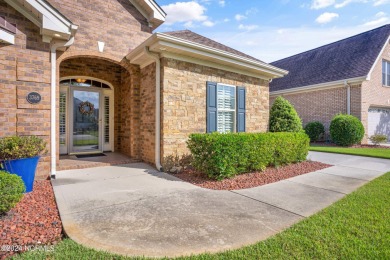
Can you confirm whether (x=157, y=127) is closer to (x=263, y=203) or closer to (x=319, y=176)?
(x=263, y=203)

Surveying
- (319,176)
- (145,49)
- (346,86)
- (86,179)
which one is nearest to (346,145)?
(346,86)

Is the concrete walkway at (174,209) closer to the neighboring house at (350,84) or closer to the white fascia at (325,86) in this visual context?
the white fascia at (325,86)

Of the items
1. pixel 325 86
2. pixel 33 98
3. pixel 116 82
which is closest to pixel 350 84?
pixel 325 86

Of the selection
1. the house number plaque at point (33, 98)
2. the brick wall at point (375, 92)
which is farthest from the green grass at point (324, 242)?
the brick wall at point (375, 92)

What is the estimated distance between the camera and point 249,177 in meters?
5.61

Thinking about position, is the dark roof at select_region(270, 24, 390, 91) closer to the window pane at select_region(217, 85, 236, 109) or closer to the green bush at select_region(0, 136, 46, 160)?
the window pane at select_region(217, 85, 236, 109)

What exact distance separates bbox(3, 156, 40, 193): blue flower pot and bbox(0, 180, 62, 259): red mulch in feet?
1.62

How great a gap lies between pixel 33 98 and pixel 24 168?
184 cm

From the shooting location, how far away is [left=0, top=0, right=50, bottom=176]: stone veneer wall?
15.5 feet

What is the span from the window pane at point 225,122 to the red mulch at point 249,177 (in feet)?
6.23

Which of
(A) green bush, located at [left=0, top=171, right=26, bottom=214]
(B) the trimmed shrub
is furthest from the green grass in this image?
(B) the trimmed shrub

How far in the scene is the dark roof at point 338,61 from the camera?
1315 centimetres

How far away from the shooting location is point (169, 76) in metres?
5.94

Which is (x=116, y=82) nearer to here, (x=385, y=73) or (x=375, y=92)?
(x=375, y=92)
